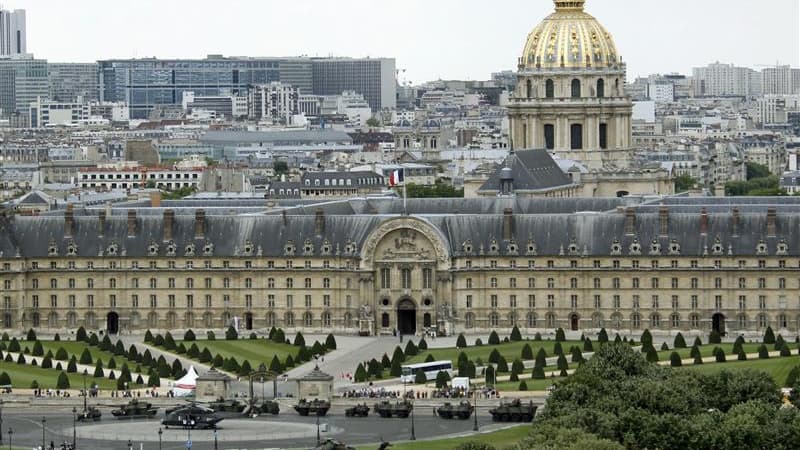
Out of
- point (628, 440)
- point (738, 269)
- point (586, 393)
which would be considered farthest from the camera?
point (738, 269)

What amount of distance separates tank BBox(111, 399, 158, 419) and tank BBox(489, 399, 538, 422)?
49.4 feet

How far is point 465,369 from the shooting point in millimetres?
147500

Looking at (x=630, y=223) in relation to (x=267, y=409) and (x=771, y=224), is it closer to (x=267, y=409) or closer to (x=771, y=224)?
(x=771, y=224)

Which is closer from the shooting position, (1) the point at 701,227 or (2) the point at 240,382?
(2) the point at 240,382

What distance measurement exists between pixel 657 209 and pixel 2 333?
3726 centimetres

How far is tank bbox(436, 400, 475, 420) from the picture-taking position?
→ 134m

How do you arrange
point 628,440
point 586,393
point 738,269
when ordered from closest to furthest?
point 628,440 → point 586,393 → point 738,269

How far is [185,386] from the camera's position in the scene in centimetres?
14362

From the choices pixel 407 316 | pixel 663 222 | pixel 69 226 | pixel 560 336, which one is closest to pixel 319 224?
pixel 407 316

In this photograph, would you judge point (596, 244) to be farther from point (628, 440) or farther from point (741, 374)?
point (628, 440)

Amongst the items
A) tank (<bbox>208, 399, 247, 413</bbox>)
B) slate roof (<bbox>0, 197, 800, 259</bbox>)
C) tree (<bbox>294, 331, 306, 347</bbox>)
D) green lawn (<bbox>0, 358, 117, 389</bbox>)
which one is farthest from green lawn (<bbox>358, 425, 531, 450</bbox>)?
slate roof (<bbox>0, 197, 800, 259</bbox>)

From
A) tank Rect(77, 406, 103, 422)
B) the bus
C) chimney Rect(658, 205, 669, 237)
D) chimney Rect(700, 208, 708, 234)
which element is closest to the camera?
tank Rect(77, 406, 103, 422)

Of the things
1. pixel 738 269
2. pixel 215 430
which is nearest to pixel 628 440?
pixel 215 430

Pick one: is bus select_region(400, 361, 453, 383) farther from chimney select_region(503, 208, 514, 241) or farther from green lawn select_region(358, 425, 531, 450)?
chimney select_region(503, 208, 514, 241)
